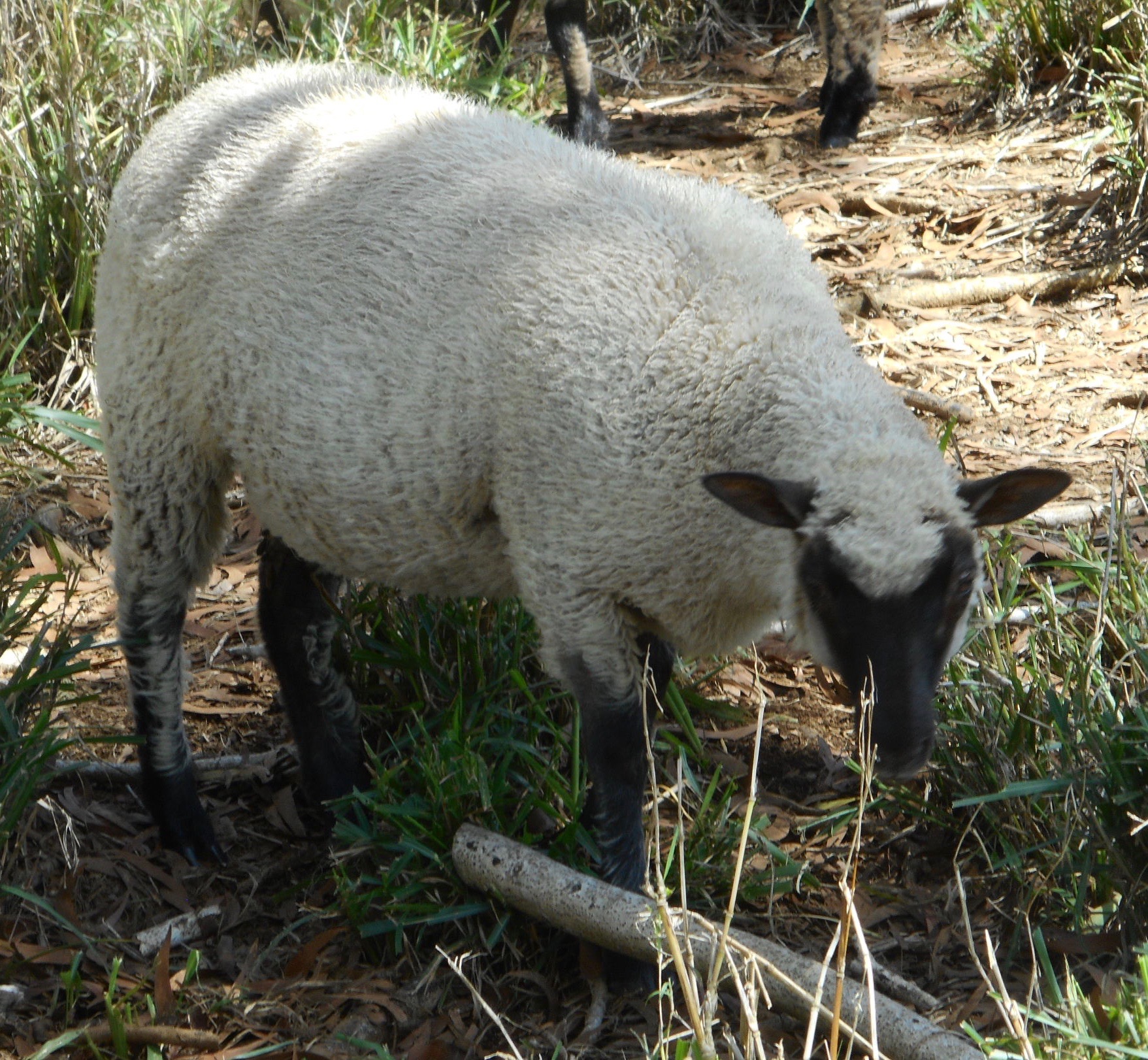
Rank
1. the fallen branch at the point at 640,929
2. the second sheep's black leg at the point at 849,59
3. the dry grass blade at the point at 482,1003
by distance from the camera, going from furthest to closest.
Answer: the second sheep's black leg at the point at 849,59
the fallen branch at the point at 640,929
the dry grass blade at the point at 482,1003

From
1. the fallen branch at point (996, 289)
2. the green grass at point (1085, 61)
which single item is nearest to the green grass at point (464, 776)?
the fallen branch at point (996, 289)

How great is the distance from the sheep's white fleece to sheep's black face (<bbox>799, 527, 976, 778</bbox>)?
0.17ft

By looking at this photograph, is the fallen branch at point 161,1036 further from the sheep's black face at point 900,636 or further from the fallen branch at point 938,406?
the fallen branch at point 938,406

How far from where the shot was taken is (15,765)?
3414 millimetres

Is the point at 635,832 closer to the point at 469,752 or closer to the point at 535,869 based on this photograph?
the point at 535,869

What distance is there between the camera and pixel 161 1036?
10.7 ft

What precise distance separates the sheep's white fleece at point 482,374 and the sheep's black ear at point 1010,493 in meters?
0.06

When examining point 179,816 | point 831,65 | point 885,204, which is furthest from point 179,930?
point 831,65

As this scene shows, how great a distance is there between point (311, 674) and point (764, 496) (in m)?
2.00

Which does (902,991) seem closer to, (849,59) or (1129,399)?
(1129,399)

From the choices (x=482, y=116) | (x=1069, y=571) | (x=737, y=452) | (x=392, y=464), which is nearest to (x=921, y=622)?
(x=737, y=452)

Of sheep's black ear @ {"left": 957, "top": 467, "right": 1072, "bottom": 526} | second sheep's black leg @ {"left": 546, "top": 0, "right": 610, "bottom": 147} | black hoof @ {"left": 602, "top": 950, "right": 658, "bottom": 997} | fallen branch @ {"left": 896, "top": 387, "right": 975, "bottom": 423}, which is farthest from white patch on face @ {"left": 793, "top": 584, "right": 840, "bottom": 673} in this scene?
second sheep's black leg @ {"left": 546, "top": 0, "right": 610, "bottom": 147}

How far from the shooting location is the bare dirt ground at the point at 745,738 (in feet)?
11.3

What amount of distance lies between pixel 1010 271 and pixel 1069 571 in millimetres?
2568
